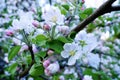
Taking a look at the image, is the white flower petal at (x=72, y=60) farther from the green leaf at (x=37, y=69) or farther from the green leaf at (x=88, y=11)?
the green leaf at (x=88, y=11)

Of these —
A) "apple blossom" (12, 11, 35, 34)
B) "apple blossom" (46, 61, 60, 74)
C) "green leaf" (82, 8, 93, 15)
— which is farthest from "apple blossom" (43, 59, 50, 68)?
"green leaf" (82, 8, 93, 15)

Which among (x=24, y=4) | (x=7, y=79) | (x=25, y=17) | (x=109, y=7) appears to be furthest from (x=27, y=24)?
(x=24, y=4)

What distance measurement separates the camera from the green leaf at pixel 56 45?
110 centimetres

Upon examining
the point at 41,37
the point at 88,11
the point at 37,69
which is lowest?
the point at 37,69

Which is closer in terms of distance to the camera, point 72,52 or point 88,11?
point 72,52

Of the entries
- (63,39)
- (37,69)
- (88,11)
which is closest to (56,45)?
(63,39)

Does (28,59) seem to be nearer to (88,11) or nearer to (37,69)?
(37,69)

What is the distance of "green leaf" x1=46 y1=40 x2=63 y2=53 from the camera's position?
1.10 m

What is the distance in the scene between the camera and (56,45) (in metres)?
1.11

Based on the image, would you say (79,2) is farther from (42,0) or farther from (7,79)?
(42,0)

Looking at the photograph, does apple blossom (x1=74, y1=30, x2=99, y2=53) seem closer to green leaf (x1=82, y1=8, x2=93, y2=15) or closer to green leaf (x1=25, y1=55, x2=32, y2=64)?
green leaf (x1=82, y1=8, x2=93, y2=15)

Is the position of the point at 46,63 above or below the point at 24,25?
below

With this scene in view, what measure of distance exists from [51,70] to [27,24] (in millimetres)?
193

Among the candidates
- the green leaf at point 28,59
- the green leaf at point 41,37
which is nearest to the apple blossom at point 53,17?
the green leaf at point 41,37
